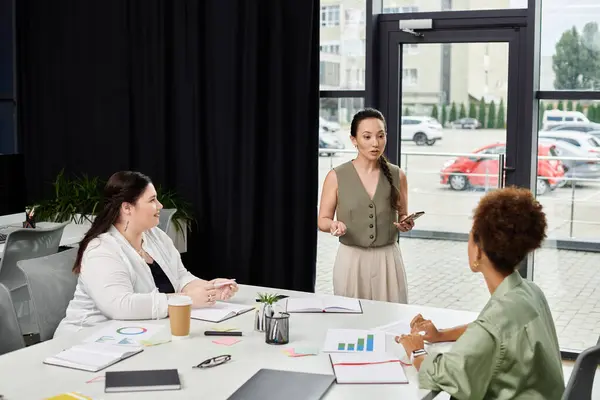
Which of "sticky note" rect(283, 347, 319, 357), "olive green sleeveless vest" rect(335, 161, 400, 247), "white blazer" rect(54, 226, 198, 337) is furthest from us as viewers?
"olive green sleeveless vest" rect(335, 161, 400, 247)

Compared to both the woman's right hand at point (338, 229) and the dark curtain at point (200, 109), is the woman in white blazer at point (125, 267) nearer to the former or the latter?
the woman's right hand at point (338, 229)

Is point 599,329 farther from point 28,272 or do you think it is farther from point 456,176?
point 28,272

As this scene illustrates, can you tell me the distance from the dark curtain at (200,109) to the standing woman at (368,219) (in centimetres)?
125

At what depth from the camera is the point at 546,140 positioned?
Result: 4969 mm

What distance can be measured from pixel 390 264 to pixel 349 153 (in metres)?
1.60

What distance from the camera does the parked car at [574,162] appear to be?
487 centimetres

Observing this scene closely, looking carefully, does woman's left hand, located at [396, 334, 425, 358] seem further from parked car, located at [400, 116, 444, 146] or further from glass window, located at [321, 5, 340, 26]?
glass window, located at [321, 5, 340, 26]

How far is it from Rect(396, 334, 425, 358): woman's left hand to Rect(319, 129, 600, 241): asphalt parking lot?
265 centimetres

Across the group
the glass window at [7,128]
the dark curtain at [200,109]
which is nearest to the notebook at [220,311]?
the dark curtain at [200,109]

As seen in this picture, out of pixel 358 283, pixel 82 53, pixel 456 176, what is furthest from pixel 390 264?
pixel 82 53

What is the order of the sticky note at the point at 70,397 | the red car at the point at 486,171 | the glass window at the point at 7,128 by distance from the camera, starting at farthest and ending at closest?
the glass window at the point at 7,128 < the red car at the point at 486,171 < the sticky note at the point at 70,397

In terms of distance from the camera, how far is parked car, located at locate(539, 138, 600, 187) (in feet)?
16.0

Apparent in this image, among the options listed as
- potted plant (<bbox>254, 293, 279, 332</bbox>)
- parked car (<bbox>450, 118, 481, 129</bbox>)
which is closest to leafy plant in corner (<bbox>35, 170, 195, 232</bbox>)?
parked car (<bbox>450, 118, 481, 129</bbox>)

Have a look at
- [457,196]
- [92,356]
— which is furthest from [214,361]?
[457,196]
